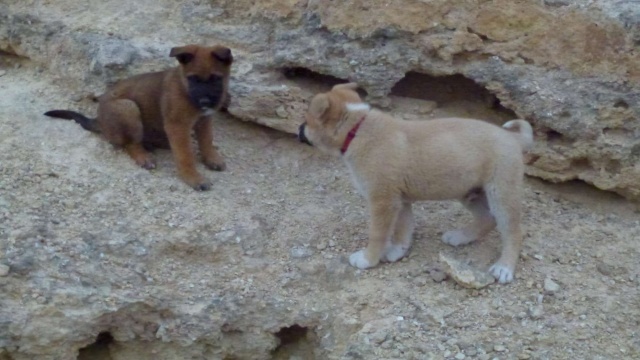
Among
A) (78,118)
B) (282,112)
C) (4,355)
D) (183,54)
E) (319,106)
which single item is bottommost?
(4,355)

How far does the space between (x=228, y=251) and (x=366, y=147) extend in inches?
49.7

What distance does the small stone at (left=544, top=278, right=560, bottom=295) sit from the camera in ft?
18.9

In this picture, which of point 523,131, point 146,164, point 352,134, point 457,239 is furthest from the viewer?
point 146,164

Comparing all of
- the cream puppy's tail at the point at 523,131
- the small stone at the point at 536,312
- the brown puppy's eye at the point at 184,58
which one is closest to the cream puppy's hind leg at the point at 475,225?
the cream puppy's tail at the point at 523,131

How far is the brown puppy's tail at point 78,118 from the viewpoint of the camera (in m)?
7.06

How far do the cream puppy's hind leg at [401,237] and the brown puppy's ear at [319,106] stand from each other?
92 cm

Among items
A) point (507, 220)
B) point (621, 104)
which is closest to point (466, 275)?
point (507, 220)

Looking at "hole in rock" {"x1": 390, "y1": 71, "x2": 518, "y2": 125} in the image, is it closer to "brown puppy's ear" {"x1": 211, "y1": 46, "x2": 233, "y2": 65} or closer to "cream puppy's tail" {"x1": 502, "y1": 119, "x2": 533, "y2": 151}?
"cream puppy's tail" {"x1": 502, "y1": 119, "x2": 533, "y2": 151}

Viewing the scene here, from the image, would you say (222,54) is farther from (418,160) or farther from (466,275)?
Result: (466,275)

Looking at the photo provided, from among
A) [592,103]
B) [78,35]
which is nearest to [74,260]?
[78,35]

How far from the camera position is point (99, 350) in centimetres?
612

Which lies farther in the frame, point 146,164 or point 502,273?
point 146,164

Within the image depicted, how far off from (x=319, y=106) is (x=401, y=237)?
113 cm

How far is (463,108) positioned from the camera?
23.3 ft
